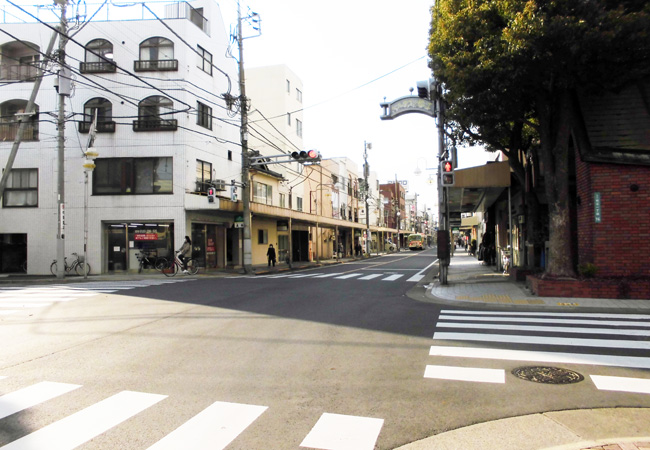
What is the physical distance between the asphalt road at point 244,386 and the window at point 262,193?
23469mm

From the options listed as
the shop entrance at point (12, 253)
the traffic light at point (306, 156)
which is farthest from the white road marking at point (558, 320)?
→ the shop entrance at point (12, 253)

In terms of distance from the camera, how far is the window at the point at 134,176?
79.5 ft

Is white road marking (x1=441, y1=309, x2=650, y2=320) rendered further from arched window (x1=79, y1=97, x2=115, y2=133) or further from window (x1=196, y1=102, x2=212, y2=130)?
arched window (x1=79, y1=97, x2=115, y2=133)

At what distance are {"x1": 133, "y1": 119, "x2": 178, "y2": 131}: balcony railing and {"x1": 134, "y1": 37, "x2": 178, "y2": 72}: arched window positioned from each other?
285 centimetres

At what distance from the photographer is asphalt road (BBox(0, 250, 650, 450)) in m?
3.98

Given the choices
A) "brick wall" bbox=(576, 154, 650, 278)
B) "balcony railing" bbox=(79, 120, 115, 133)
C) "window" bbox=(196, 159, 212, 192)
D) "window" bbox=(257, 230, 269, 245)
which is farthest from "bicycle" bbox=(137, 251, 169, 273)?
"brick wall" bbox=(576, 154, 650, 278)

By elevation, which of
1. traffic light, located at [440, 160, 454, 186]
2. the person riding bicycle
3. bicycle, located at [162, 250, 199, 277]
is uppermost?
traffic light, located at [440, 160, 454, 186]

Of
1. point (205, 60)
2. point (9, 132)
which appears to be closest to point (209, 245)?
point (205, 60)

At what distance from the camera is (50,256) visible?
79.1 feet

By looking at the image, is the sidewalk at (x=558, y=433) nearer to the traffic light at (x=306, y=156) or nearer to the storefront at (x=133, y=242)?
the traffic light at (x=306, y=156)

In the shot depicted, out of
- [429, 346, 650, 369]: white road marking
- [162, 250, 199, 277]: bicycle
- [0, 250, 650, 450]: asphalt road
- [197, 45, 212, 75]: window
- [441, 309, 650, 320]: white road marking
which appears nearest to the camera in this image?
[0, 250, 650, 450]: asphalt road

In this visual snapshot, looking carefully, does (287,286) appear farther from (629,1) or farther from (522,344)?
(629,1)

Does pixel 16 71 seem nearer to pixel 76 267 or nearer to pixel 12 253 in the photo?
pixel 12 253

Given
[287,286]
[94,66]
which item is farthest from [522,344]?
[94,66]
